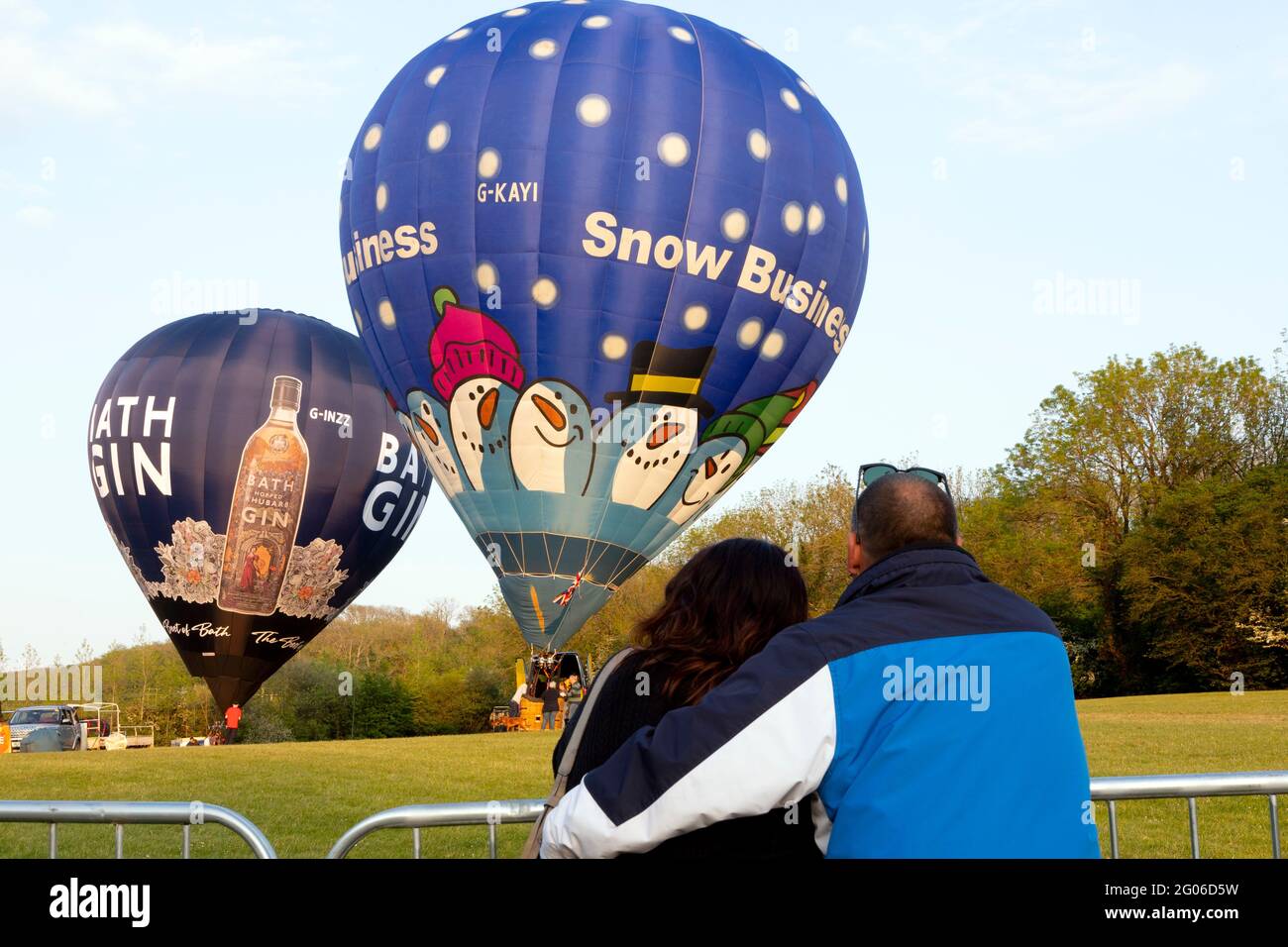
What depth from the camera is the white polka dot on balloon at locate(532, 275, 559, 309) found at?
52.9 feet

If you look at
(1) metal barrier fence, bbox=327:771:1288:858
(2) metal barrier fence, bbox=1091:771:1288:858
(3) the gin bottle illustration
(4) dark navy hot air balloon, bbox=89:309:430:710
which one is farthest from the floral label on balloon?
(2) metal barrier fence, bbox=1091:771:1288:858

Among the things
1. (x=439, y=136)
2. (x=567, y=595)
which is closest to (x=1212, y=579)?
(x=567, y=595)

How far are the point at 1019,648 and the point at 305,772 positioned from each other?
13.8 m

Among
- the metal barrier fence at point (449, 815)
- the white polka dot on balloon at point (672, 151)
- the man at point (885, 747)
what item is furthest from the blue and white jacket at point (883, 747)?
the white polka dot on balloon at point (672, 151)

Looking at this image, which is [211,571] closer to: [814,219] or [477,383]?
[477,383]

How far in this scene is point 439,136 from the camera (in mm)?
16812

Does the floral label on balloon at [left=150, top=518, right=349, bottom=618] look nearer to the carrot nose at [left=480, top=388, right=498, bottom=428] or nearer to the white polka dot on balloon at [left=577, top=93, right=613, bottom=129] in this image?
the carrot nose at [left=480, top=388, right=498, bottom=428]

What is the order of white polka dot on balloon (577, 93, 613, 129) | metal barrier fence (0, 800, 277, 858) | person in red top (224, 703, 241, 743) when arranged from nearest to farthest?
metal barrier fence (0, 800, 277, 858) → white polka dot on balloon (577, 93, 613, 129) → person in red top (224, 703, 241, 743)

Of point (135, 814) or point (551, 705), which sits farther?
point (551, 705)

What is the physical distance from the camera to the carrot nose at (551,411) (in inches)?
649

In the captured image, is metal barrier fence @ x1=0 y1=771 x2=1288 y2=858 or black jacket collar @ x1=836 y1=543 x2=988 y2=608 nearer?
black jacket collar @ x1=836 y1=543 x2=988 y2=608

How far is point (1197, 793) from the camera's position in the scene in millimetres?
4824

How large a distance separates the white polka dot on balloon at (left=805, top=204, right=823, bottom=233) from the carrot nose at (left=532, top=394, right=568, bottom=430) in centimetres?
416

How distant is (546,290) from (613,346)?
43.2 inches
